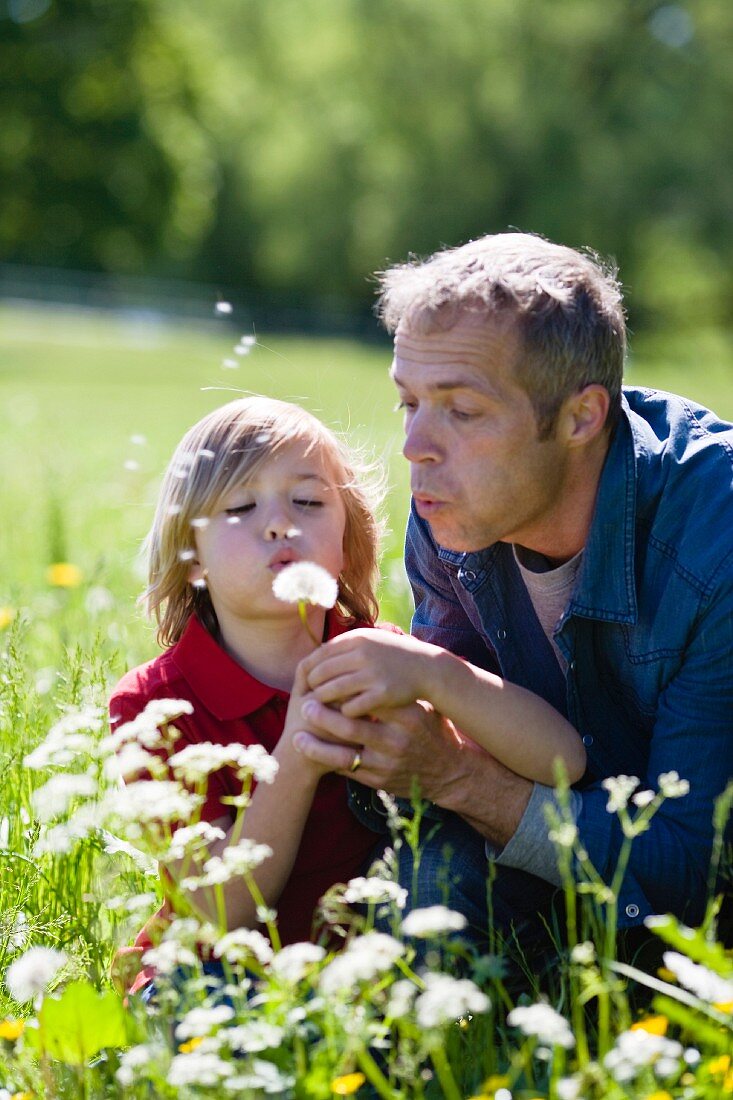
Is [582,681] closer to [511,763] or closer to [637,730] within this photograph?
[637,730]

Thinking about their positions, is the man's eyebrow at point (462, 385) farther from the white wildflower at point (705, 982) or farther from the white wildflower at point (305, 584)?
the white wildflower at point (705, 982)

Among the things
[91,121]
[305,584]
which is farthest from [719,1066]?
[91,121]

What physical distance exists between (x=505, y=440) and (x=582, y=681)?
0.55 meters

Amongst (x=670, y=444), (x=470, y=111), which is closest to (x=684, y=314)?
(x=470, y=111)

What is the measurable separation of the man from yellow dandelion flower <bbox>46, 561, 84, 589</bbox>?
1934mm

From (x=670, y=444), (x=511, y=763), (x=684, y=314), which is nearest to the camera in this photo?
(x=511, y=763)

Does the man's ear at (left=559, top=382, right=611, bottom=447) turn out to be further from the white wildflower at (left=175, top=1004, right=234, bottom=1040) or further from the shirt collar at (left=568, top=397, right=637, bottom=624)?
the white wildflower at (left=175, top=1004, right=234, bottom=1040)

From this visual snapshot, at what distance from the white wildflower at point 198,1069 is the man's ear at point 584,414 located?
1.43 m

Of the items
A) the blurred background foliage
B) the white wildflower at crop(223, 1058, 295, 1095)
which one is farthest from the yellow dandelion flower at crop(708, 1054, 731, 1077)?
the blurred background foliage

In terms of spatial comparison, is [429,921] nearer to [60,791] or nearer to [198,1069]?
[198,1069]

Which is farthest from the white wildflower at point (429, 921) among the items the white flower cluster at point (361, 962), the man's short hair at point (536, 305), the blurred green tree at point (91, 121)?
the blurred green tree at point (91, 121)

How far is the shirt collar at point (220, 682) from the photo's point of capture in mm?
2699

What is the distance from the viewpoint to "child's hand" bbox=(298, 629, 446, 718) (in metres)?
2.33

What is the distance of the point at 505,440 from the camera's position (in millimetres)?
2631
